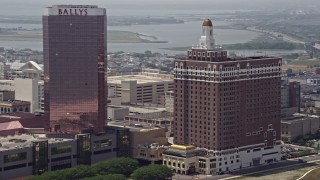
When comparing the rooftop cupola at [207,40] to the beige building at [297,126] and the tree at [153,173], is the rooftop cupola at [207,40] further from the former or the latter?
the beige building at [297,126]

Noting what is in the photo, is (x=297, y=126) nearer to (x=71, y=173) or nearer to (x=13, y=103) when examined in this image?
(x=13, y=103)

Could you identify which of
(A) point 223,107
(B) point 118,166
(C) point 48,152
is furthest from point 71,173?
(A) point 223,107

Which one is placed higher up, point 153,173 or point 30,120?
point 30,120

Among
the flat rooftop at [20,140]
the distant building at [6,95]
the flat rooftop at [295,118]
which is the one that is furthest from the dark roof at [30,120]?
the flat rooftop at [295,118]

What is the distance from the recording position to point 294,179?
54.8 meters

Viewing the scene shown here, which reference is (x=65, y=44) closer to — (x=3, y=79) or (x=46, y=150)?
(x=46, y=150)

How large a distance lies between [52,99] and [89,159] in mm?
5461

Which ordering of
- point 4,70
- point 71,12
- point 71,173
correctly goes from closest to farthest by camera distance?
1. point 71,173
2. point 71,12
3. point 4,70

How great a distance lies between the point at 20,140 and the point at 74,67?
6882 mm

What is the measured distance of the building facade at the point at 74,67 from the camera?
5991 centimetres

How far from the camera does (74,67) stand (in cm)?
5988

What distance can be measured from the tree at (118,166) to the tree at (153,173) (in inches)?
46.8

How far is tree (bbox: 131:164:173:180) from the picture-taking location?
53.1 m

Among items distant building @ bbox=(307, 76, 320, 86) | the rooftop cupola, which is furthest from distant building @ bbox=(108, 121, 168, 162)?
distant building @ bbox=(307, 76, 320, 86)
